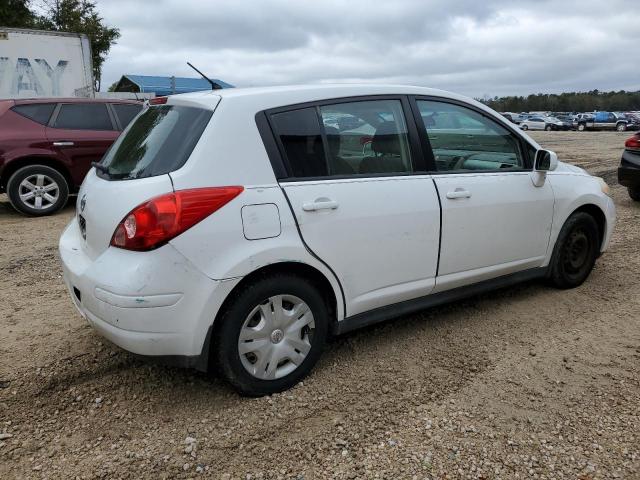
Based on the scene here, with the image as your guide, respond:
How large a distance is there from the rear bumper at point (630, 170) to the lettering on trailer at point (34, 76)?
1188cm

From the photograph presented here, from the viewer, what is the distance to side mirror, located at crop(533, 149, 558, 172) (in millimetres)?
3910

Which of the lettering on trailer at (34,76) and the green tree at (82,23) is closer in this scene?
the lettering on trailer at (34,76)

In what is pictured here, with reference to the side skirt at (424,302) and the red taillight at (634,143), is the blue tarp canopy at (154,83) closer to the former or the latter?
the red taillight at (634,143)

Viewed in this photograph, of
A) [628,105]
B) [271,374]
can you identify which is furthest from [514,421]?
[628,105]

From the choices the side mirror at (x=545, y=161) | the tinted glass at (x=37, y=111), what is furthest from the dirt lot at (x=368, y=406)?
the tinted glass at (x=37, y=111)

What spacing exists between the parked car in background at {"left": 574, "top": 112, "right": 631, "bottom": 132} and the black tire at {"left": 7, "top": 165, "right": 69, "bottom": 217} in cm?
4033

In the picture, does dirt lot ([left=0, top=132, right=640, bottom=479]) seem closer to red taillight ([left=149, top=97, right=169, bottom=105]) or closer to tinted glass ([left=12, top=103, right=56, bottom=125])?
red taillight ([left=149, top=97, right=169, bottom=105])

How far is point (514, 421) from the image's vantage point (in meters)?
2.72

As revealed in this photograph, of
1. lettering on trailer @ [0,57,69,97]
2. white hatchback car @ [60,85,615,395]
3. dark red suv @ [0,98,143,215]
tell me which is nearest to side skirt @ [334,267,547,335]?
white hatchback car @ [60,85,615,395]

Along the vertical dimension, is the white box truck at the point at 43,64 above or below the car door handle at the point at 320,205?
above

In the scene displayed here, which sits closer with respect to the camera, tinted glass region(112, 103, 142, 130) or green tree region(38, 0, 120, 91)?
tinted glass region(112, 103, 142, 130)

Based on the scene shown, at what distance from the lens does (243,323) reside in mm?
2711

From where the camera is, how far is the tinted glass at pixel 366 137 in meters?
3.09

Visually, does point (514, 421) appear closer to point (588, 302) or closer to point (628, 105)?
point (588, 302)
